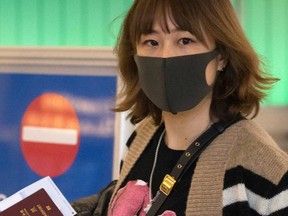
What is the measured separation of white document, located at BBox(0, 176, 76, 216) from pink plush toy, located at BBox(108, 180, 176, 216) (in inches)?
5.0

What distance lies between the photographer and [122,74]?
1.48 metres

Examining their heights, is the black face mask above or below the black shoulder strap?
above

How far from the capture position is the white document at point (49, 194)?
1.29 m

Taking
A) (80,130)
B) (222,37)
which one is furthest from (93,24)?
(222,37)

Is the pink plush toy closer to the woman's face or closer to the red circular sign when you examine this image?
the woman's face

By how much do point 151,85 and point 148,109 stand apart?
0.85 ft

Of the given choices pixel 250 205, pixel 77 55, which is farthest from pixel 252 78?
pixel 77 55

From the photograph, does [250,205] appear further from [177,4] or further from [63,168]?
[63,168]

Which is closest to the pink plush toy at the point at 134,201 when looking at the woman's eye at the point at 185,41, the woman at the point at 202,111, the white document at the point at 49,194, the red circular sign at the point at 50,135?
the woman at the point at 202,111

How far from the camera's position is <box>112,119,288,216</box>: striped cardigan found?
1.02 m

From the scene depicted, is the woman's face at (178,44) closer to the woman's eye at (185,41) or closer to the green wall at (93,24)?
the woman's eye at (185,41)

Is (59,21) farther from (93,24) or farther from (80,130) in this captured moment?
(80,130)

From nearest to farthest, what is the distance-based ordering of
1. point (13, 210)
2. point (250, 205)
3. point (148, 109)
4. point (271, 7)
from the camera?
point (250, 205), point (13, 210), point (148, 109), point (271, 7)

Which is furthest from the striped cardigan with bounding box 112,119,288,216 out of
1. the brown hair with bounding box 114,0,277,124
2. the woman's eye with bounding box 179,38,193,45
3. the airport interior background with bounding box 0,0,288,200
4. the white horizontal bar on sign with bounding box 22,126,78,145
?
the white horizontal bar on sign with bounding box 22,126,78,145
